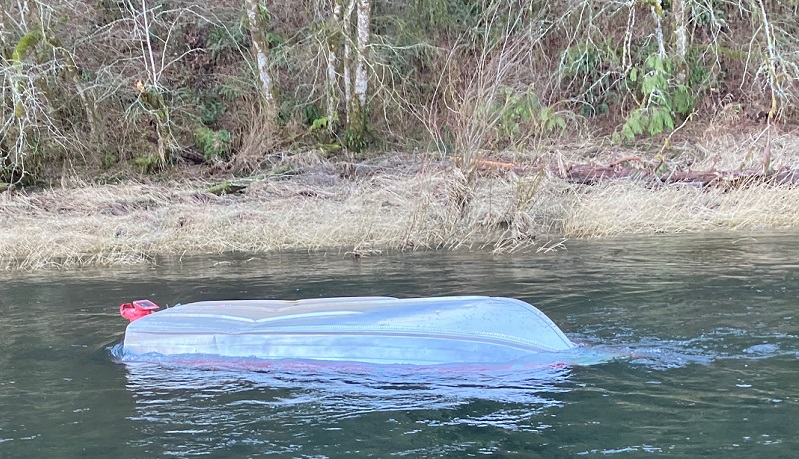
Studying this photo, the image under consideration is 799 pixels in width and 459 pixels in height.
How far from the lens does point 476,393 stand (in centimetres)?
516

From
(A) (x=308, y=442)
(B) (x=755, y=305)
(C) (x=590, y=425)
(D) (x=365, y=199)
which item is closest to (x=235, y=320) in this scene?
(A) (x=308, y=442)

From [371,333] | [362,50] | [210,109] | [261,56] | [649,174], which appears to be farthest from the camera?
[210,109]

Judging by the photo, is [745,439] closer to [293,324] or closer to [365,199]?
[293,324]

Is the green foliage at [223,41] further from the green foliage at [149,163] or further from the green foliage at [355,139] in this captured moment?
the green foliage at [149,163]

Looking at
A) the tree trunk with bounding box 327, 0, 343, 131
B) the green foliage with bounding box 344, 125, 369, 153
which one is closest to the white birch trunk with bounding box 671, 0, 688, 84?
the green foliage with bounding box 344, 125, 369, 153

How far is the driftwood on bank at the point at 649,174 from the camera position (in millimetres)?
13320

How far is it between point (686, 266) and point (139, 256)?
7228 millimetres

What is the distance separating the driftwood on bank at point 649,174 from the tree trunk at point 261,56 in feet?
22.8

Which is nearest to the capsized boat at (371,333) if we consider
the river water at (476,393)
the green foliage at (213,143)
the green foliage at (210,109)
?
the river water at (476,393)

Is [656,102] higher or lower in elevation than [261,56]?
lower

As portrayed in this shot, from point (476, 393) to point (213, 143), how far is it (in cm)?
1414

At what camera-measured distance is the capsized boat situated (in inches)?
220

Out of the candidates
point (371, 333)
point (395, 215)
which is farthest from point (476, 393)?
point (395, 215)

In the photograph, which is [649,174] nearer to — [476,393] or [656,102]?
[656,102]
